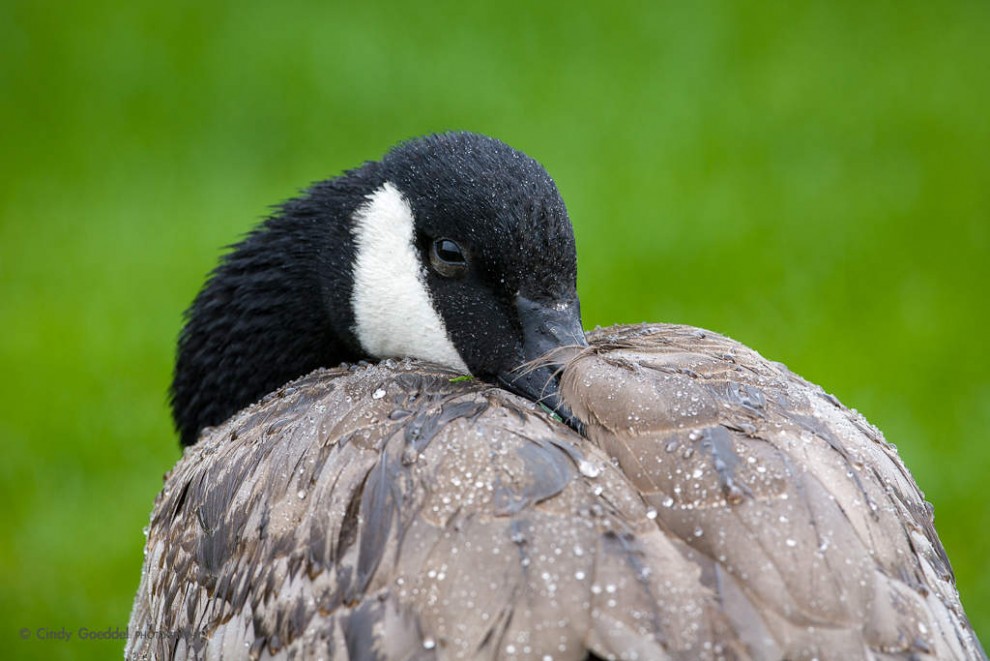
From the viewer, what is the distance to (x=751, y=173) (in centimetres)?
791

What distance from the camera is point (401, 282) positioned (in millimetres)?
3533

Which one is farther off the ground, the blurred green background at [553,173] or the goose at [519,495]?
the blurred green background at [553,173]

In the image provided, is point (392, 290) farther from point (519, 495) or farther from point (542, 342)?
point (519, 495)

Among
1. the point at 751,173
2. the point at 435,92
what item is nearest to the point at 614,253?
the point at 751,173

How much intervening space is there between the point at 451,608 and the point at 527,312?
3.94 feet

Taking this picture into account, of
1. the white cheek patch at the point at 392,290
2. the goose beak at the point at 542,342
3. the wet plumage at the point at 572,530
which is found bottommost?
the wet plumage at the point at 572,530

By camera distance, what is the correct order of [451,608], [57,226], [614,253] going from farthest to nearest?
1. [57,226]
2. [614,253]
3. [451,608]

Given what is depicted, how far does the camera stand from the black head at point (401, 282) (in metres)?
3.25

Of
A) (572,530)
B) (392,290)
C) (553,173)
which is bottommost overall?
(572,530)

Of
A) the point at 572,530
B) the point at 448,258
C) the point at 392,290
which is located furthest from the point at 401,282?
the point at 572,530

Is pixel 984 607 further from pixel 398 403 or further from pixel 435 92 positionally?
pixel 435 92

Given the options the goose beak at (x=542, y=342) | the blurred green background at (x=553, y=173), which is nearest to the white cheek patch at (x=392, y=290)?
the goose beak at (x=542, y=342)

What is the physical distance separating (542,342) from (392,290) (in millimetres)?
569

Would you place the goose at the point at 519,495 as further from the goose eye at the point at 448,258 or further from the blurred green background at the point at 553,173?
the blurred green background at the point at 553,173
